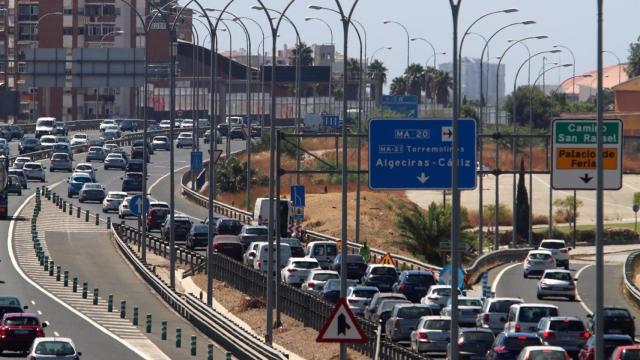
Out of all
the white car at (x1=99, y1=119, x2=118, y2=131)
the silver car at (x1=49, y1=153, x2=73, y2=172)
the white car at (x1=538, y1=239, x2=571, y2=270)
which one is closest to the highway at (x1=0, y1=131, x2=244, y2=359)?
the white car at (x1=538, y1=239, x2=571, y2=270)

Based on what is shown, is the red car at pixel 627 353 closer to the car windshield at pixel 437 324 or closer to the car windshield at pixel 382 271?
the car windshield at pixel 437 324

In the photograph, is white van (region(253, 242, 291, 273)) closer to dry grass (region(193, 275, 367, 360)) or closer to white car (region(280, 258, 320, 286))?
dry grass (region(193, 275, 367, 360))

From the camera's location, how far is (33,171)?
363 feet

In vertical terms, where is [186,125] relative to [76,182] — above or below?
above

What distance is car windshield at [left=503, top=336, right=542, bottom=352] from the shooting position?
3725 cm

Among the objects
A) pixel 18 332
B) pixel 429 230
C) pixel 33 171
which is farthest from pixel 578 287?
pixel 33 171

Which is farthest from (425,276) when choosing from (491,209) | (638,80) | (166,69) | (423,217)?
(166,69)

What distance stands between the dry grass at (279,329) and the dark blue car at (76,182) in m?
35.2

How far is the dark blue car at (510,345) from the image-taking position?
37.2m

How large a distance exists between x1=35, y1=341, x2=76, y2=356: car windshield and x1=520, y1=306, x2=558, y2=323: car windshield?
12063 millimetres

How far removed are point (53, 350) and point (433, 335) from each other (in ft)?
29.7

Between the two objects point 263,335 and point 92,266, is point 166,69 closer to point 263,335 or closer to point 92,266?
point 92,266

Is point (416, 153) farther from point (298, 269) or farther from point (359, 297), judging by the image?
point (298, 269)

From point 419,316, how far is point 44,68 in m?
87.0
